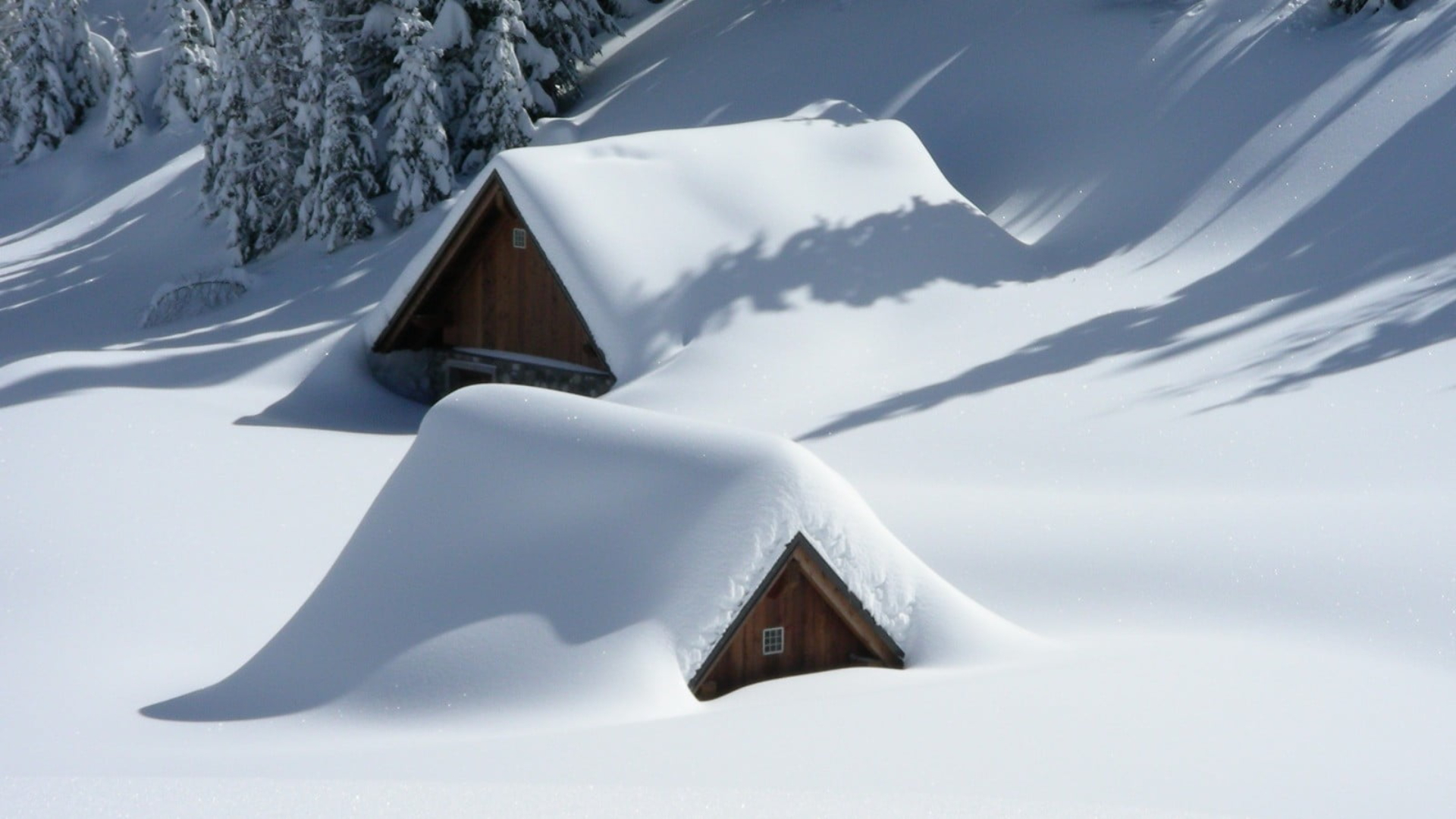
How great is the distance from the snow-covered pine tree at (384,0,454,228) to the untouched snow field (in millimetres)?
587

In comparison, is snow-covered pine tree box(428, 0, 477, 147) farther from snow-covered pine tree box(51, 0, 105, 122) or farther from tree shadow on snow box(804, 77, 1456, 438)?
snow-covered pine tree box(51, 0, 105, 122)

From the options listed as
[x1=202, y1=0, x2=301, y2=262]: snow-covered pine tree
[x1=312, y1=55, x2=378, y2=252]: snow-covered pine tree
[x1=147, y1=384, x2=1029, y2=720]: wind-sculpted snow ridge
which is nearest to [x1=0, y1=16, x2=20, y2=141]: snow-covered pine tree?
[x1=202, y1=0, x2=301, y2=262]: snow-covered pine tree

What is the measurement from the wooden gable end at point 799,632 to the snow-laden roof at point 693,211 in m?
8.73

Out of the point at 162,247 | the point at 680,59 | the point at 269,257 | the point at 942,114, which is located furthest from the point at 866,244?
the point at 162,247

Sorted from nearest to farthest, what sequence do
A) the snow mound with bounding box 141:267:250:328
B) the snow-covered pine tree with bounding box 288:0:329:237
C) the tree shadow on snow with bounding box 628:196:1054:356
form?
the tree shadow on snow with bounding box 628:196:1054:356, the snow-covered pine tree with bounding box 288:0:329:237, the snow mound with bounding box 141:267:250:328

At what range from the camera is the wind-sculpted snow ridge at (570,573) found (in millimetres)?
7645

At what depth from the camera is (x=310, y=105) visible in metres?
26.8

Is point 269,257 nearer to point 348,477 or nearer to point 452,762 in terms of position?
point 348,477

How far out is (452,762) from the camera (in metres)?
6.25

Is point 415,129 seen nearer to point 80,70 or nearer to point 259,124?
point 259,124

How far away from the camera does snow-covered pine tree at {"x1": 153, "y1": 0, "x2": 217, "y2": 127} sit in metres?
37.3

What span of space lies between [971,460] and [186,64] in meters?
32.0

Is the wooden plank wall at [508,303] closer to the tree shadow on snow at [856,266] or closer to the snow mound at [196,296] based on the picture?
the tree shadow on snow at [856,266]

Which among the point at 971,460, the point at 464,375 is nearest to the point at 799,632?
the point at 971,460
